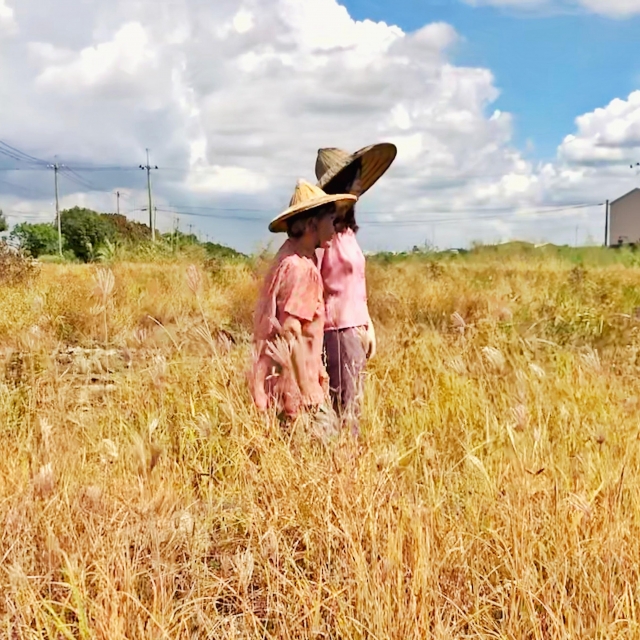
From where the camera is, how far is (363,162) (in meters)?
3.84

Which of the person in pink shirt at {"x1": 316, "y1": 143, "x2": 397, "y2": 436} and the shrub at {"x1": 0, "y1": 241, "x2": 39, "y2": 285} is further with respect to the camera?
the shrub at {"x1": 0, "y1": 241, "x2": 39, "y2": 285}

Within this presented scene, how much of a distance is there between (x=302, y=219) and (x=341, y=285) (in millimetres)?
486

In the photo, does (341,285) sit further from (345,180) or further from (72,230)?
(72,230)

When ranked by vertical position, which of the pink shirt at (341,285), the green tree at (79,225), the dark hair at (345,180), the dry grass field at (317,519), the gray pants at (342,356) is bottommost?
the dry grass field at (317,519)

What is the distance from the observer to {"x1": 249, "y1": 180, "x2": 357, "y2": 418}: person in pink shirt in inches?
117

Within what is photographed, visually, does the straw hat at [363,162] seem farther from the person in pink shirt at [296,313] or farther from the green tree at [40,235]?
the green tree at [40,235]

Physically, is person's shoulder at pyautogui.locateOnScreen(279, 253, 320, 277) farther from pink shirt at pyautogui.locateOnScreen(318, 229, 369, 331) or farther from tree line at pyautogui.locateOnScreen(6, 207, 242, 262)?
tree line at pyautogui.locateOnScreen(6, 207, 242, 262)

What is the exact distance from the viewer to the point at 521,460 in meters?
2.46

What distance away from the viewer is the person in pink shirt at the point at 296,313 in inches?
117

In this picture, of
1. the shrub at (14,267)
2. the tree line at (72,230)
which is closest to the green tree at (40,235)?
the tree line at (72,230)

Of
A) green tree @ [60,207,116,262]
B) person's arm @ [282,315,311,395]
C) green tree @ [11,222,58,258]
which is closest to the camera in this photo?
person's arm @ [282,315,311,395]

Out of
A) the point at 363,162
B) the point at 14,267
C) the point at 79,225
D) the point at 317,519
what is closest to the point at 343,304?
the point at 363,162

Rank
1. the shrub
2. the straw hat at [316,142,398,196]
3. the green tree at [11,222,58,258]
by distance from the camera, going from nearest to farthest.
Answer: the straw hat at [316,142,398,196], the shrub, the green tree at [11,222,58,258]

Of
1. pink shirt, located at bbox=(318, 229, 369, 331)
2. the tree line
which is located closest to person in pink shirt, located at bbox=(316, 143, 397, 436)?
pink shirt, located at bbox=(318, 229, 369, 331)
